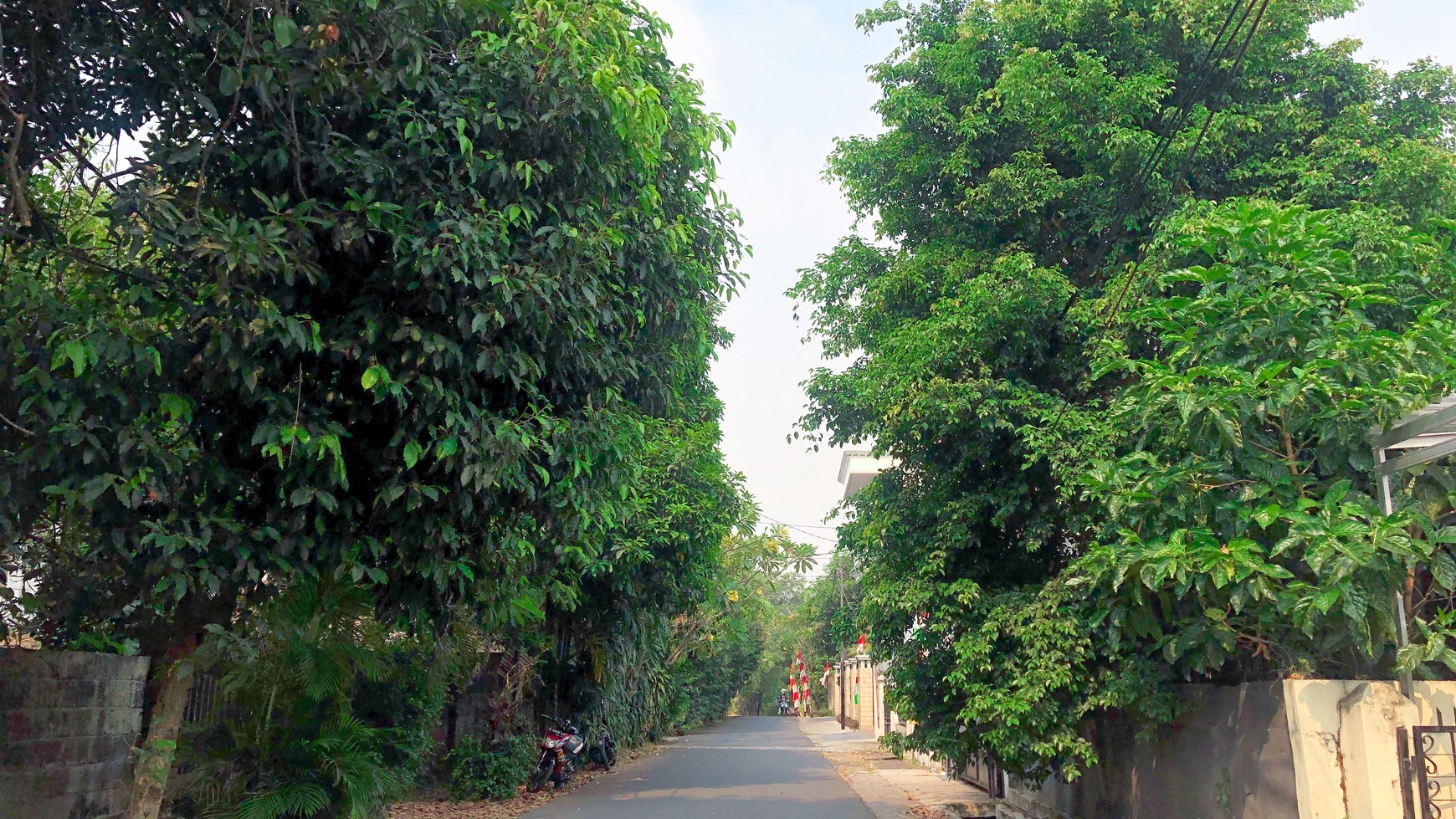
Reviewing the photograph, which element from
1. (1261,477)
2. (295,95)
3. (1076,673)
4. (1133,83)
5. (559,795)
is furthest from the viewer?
(559,795)

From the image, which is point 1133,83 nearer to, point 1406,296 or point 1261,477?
point 1406,296

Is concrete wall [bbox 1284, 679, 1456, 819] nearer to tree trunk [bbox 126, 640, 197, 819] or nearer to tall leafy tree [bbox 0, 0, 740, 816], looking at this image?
tall leafy tree [bbox 0, 0, 740, 816]

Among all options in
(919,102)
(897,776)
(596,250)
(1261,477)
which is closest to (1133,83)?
(919,102)

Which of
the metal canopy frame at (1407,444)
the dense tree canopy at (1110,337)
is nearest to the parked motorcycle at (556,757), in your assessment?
the dense tree canopy at (1110,337)

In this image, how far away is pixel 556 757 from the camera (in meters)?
16.3

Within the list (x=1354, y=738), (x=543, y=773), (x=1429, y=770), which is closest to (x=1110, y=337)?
(x=1354, y=738)

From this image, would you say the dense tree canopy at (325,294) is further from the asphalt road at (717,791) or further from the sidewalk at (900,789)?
the sidewalk at (900,789)

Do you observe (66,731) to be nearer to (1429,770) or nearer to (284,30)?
(284,30)

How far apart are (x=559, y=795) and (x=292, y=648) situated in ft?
30.0

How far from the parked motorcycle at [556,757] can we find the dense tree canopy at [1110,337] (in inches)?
260

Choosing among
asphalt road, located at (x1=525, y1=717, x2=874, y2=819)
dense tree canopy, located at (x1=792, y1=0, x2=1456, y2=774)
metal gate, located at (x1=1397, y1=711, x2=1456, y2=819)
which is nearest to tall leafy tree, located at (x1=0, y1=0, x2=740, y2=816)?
dense tree canopy, located at (x1=792, y1=0, x2=1456, y2=774)

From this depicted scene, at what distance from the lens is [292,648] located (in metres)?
7.80

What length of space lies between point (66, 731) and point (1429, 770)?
918 centimetres

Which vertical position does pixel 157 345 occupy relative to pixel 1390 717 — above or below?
above
